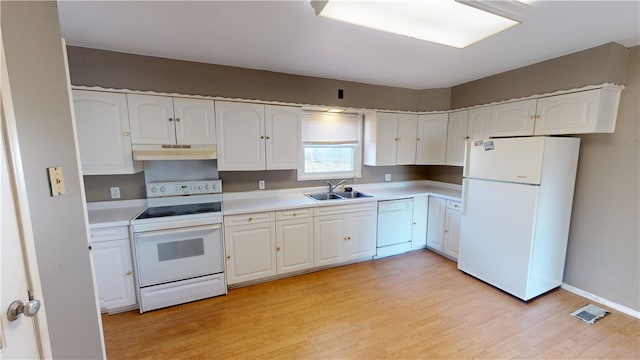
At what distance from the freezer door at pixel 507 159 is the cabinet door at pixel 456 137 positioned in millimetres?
611

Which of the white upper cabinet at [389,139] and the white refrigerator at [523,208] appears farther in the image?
the white upper cabinet at [389,139]

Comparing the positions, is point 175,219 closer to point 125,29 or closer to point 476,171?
point 125,29

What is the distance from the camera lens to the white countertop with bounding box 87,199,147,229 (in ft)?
7.19

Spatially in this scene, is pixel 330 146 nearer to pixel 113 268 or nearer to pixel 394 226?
pixel 394 226

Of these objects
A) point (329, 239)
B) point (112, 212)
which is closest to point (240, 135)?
point (112, 212)

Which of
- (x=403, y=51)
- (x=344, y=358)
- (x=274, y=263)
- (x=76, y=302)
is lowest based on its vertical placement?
(x=344, y=358)

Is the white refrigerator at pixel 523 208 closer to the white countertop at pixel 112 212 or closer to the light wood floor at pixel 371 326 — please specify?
the light wood floor at pixel 371 326

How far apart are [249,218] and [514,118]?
123 inches

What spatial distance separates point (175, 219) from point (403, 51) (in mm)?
2664

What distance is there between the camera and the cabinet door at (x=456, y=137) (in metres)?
3.47

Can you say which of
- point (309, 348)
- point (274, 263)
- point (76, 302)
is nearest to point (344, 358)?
point (309, 348)

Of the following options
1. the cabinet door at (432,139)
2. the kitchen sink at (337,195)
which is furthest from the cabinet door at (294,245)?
the cabinet door at (432,139)

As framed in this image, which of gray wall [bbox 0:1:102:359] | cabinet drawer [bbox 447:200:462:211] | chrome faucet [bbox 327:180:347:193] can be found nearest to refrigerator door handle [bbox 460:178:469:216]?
cabinet drawer [bbox 447:200:462:211]

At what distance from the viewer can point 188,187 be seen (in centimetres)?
281
